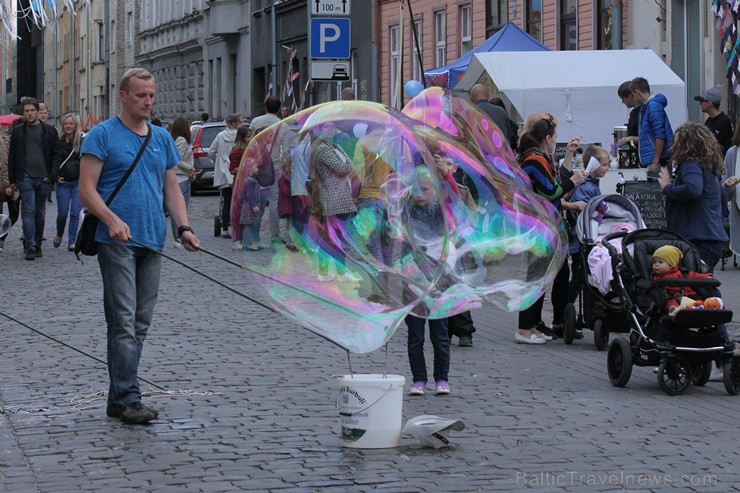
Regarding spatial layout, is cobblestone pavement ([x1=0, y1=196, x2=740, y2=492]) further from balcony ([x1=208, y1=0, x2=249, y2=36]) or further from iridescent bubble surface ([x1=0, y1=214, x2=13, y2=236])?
balcony ([x1=208, y1=0, x2=249, y2=36])

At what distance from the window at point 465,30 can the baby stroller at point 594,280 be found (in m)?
23.9

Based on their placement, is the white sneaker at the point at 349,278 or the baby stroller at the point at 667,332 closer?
the white sneaker at the point at 349,278

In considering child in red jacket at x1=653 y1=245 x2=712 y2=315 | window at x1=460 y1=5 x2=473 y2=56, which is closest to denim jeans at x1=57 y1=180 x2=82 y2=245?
child in red jacket at x1=653 y1=245 x2=712 y2=315

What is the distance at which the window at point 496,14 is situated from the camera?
3281 centimetres

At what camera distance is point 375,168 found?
7.60 m

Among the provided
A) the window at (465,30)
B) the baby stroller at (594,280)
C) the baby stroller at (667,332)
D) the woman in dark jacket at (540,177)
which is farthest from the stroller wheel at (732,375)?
the window at (465,30)

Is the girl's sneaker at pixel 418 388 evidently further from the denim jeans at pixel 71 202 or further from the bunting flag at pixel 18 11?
the denim jeans at pixel 71 202

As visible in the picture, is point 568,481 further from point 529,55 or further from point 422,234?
point 529,55

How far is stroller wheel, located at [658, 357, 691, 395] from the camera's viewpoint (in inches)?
358

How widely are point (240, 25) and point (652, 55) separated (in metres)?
35.8

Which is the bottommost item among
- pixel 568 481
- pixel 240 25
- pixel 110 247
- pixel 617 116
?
pixel 568 481

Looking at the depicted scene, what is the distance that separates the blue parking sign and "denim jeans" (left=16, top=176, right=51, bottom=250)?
4011mm

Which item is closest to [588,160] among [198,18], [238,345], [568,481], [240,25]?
[238,345]

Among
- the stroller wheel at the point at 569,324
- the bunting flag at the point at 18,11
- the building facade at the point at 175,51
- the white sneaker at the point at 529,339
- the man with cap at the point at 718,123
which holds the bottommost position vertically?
the white sneaker at the point at 529,339
